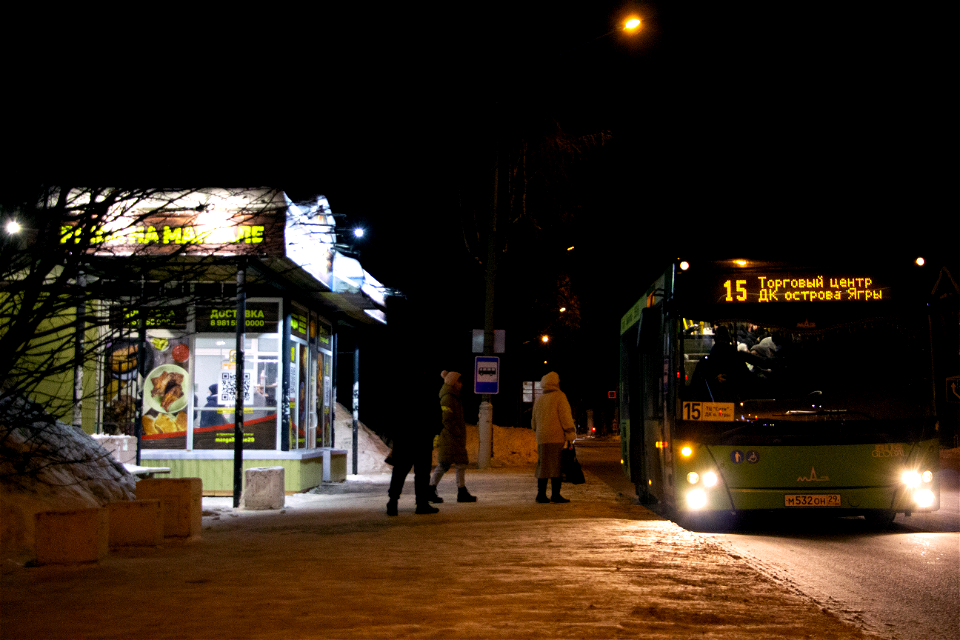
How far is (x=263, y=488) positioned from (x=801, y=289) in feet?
26.3

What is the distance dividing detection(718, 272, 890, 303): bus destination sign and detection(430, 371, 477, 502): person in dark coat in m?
4.72

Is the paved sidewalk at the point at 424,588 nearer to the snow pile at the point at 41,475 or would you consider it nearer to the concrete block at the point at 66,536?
the concrete block at the point at 66,536

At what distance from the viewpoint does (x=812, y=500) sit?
417 inches

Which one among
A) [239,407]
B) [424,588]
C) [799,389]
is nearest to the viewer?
[424,588]

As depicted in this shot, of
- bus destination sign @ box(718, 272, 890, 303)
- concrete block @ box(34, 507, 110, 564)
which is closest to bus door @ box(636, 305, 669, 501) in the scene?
bus destination sign @ box(718, 272, 890, 303)

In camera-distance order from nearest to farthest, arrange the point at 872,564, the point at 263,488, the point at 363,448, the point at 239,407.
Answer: the point at 872,564, the point at 263,488, the point at 239,407, the point at 363,448

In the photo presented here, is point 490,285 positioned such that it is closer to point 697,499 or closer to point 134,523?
point 697,499

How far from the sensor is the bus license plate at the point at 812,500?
34.6 feet

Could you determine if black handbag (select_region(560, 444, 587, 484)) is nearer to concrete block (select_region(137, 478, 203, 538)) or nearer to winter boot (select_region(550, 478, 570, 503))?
winter boot (select_region(550, 478, 570, 503))

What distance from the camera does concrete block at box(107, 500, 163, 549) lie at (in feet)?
29.7

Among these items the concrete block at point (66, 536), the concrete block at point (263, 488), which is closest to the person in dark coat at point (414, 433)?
the concrete block at point (263, 488)

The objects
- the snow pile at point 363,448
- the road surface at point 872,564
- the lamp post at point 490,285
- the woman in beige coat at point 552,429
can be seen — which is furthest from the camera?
the snow pile at point 363,448

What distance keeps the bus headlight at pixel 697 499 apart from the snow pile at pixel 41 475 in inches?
250

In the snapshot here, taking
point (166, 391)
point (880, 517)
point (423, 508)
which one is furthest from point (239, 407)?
point (880, 517)
